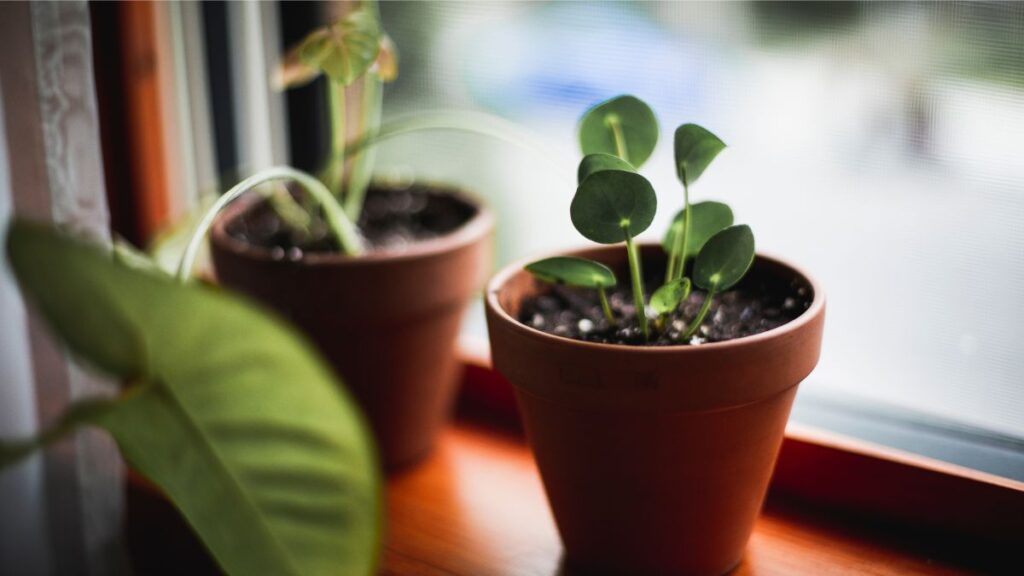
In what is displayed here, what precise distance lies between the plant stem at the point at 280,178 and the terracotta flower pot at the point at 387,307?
0.03 metres

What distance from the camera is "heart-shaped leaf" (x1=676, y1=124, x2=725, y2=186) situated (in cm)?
62

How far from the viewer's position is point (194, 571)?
815 millimetres

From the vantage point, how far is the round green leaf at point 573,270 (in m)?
0.66

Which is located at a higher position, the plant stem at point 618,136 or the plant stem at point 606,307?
the plant stem at point 618,136

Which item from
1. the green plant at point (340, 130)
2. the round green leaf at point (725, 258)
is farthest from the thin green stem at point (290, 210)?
the round green leaf at point (725, 258)

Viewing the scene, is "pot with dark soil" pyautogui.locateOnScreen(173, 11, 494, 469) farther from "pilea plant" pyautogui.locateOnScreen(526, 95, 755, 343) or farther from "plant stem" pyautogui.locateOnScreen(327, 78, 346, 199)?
"pilea plant" pyautogui.locateOnScreen(526, 95, 755, 343)

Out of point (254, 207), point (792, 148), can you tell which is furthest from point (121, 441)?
point (792, 148)

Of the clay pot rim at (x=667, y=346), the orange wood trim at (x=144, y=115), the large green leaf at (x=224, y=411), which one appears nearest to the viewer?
the large green leaf at (x=224, y=411)

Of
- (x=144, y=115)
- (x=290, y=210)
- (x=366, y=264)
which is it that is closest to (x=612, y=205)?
(x=366, y=264)

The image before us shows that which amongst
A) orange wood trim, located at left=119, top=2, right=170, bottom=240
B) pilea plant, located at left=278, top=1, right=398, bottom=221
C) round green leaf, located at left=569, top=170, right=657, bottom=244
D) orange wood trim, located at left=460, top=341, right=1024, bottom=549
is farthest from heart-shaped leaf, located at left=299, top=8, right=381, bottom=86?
orange wood trim, located at left=460, top=341, right=1024, bottom=549

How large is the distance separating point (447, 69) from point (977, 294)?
56 centimetres

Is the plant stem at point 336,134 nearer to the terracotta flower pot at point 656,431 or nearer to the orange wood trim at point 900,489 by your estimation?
the terracotta flower pot at point 656,431

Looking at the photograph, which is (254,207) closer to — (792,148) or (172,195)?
(172,195)

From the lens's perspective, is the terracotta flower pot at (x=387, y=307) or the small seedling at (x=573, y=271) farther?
the terracotta flower pot at (x=387, y=307)
